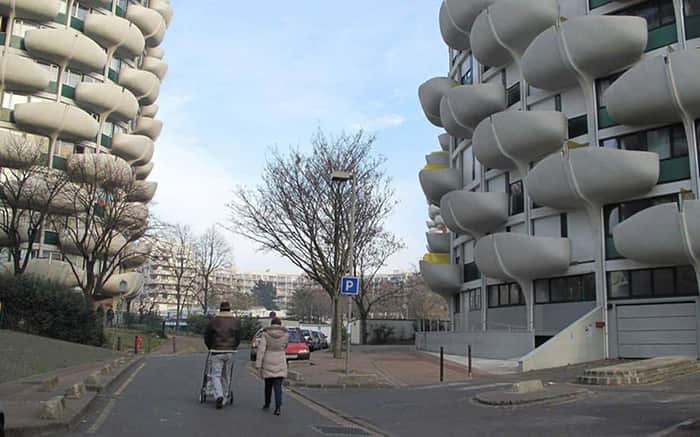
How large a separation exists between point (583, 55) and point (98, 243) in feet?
91.8

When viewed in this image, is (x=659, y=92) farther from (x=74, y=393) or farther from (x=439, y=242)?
(x=74, y=393)

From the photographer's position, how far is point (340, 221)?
101 ft

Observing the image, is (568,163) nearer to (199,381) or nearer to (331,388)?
(331,388)

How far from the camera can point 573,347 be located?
25719mm

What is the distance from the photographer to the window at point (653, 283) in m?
25.7

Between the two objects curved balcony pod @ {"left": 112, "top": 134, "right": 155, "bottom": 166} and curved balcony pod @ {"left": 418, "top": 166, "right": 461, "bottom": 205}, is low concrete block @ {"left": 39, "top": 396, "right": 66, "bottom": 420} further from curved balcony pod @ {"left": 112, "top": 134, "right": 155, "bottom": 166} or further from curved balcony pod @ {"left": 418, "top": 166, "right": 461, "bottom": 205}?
curved balcony pod @ {"left": 112, "top": 134, "right": 155, "bottom": 166}

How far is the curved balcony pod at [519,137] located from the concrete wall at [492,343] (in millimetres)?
8392

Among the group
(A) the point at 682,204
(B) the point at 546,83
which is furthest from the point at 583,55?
(A) the point at 682,204

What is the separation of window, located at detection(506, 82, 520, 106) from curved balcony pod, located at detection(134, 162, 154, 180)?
36.5 m

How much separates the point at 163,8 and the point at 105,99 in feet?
53.7

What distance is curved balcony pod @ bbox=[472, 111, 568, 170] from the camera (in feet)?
97.0

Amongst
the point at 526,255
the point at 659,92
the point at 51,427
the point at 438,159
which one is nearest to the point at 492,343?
the point at 526,255

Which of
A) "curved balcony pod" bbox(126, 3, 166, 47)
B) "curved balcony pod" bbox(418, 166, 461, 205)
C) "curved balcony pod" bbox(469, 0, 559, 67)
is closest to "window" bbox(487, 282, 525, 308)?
"curved balcony pod" bbox(418, 166, 461, 205)

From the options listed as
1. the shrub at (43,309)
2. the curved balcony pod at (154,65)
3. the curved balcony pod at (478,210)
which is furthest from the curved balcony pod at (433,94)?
the curved balcony pod at (154,65)
